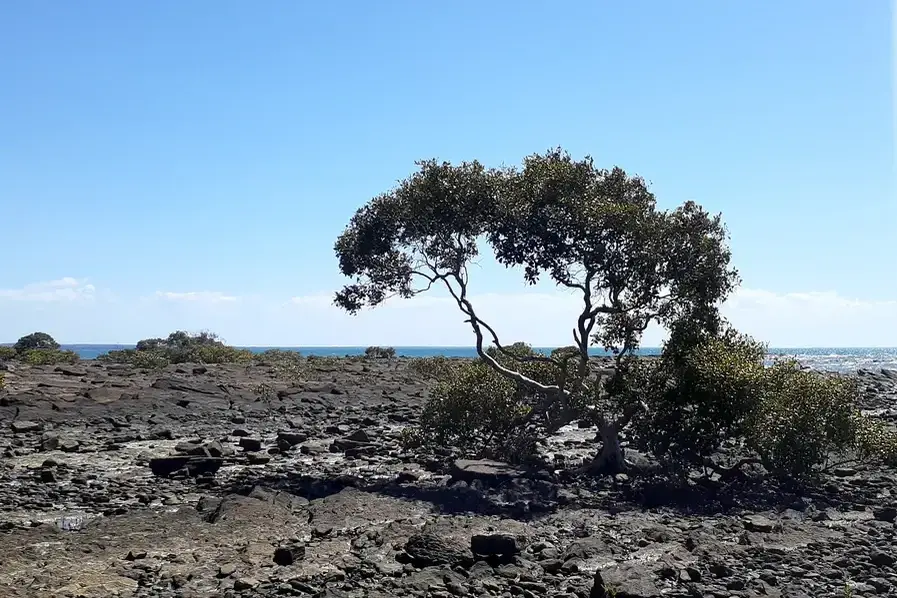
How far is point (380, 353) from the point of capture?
96.4m

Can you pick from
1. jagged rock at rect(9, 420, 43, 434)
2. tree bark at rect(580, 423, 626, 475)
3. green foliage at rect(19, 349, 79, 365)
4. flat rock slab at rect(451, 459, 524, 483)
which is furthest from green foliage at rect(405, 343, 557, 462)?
green foliage at rect(19, 349, 79, 365)

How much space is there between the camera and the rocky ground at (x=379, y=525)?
13844 mm

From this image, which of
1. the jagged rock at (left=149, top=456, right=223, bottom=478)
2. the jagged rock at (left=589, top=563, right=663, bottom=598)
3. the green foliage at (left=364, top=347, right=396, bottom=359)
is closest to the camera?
the jagged rock at (left=589, top=563, right=663, bottom=598)

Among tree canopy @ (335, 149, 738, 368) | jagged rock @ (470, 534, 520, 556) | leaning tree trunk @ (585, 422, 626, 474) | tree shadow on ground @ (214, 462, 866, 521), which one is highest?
tree canopy @ (335, 149, 738, 368)

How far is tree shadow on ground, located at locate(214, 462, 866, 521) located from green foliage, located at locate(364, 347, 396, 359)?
2675 inches

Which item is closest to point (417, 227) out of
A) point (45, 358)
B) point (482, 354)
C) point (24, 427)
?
point (482, 354)

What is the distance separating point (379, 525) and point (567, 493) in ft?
20.9

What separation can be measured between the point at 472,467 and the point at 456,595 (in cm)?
1036

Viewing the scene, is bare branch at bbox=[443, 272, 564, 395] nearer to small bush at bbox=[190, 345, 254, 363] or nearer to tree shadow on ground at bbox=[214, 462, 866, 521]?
tree shadow on ground at bbox=[214, 462, 866, 521]

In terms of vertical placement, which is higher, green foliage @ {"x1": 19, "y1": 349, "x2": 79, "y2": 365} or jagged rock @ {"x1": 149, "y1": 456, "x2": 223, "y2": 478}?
green foliage @ {"x1": 19, "y1": 349, "x2": 79, "y2": 365}

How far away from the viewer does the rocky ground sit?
45.4ft

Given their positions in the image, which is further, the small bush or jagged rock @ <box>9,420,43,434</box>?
the small bush

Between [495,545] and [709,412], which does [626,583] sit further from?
[709,412]

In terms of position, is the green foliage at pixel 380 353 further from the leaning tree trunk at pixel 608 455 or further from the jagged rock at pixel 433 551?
the jagged rock at pixel 433 551
